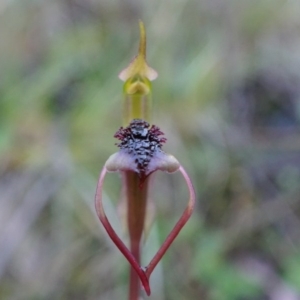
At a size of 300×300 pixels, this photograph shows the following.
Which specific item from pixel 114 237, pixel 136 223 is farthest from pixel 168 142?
pixel 114 237

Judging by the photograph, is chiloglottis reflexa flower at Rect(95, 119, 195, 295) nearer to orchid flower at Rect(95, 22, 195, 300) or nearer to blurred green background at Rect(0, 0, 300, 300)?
orchid flower at Rect(95, 22, 195, 300)

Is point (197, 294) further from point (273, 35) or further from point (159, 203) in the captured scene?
point (273, 35)

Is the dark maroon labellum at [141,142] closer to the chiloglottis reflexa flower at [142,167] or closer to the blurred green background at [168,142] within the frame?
the chiloglottis reflexa flower at [142,167]

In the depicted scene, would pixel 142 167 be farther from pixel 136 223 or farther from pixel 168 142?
pixel 168 142

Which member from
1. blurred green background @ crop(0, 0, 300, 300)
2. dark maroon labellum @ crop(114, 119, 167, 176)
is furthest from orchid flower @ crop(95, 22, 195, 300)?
blurred green background @ crop(0, 0, 300, 300)

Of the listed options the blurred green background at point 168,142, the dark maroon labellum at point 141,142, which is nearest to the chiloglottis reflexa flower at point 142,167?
the dark maroon labellum at point 141,142

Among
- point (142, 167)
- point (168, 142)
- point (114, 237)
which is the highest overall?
point (168, 142)

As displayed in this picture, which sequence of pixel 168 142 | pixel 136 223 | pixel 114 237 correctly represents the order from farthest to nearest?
pixel 168 142 < pixel 136 223 < pixel 114 237
